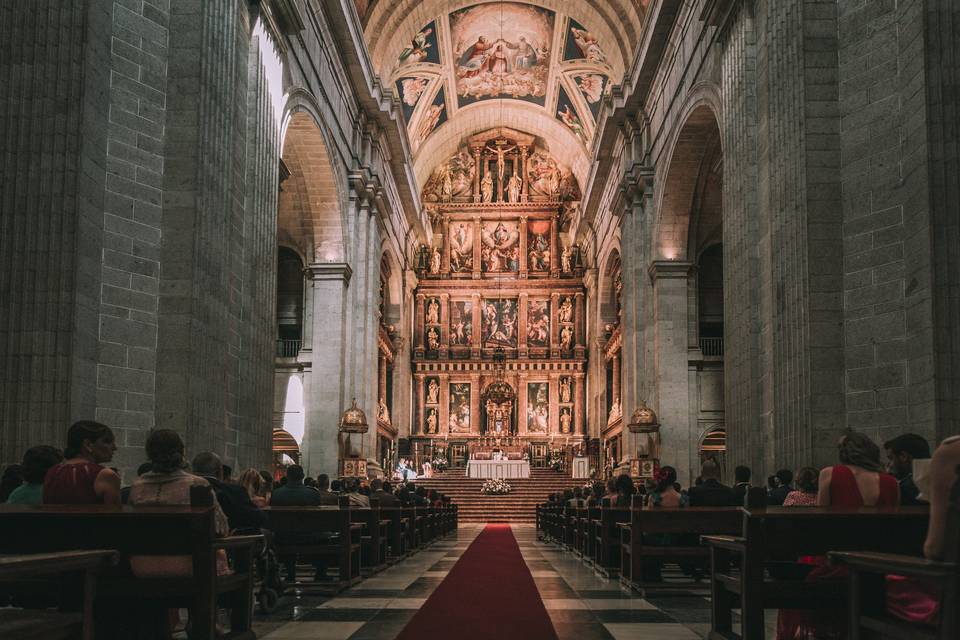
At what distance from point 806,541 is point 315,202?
19.2m

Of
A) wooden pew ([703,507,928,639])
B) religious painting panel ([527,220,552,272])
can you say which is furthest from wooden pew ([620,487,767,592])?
religious painting panel ([527,220,552,272])

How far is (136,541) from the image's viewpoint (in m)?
4.68

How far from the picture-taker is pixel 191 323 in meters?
10.9

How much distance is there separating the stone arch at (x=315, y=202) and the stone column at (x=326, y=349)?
0.38 meters

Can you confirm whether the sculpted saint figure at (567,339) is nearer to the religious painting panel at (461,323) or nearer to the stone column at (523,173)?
the religious painting panel at (461,323)

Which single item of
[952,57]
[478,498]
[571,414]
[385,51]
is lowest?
[478,498]

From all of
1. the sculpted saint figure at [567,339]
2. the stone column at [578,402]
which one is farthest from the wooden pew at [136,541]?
the sculpted saint figure at [567,339]

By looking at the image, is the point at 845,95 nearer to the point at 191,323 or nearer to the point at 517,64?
the point at 191,323

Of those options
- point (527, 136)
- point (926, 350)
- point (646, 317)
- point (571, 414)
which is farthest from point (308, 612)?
point (527, 136)

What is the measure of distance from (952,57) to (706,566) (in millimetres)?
5289

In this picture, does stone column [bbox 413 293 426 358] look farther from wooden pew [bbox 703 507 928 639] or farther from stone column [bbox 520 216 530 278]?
wooden pew [bbox 703 507 928 639]

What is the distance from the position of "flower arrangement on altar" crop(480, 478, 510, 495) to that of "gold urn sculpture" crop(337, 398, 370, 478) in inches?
346

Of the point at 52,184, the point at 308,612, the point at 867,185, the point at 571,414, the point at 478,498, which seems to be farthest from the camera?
the point at 571,414

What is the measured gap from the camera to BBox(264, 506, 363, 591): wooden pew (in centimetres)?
865
